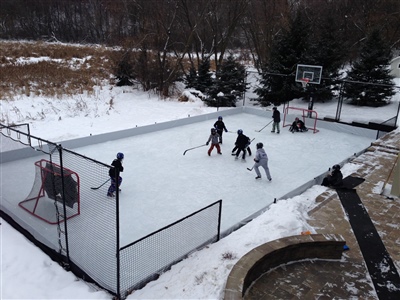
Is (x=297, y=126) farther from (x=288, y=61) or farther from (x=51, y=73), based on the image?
(x=51, y=73)

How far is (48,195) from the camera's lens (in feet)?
22.7

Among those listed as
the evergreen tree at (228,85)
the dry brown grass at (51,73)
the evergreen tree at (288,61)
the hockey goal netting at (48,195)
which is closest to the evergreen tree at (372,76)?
the evergreen tree at (288,61)

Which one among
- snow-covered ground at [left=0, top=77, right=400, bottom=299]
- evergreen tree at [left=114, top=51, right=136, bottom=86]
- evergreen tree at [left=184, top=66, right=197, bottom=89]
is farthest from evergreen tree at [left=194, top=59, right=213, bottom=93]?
evergreen tree at [left=114, top=51, right=136, bottom=86]

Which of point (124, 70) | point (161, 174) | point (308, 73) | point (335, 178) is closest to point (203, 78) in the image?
point (124, 70)

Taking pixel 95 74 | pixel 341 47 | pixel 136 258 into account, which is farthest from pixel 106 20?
pixel 136 258

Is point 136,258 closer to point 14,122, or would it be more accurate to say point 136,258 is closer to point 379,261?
point 379,261

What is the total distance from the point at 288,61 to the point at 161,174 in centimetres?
1510

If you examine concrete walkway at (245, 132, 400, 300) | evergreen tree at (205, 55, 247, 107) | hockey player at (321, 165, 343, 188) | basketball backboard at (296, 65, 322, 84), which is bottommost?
concrete walkway at (245, 132, 400, 300)

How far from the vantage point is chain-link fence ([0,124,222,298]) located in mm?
5180

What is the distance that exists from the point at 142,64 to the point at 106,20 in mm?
34142

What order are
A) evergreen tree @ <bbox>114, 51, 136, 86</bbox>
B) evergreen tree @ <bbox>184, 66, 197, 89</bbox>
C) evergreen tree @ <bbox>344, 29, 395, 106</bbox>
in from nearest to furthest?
1. evergreen tree @ <bbox>344, 29, 395, 106</bbox>
2. evergreen tree @ <bbox>114, 51, 136, 86</bbox>
3. evergreen tree @ <bbox>184, 66, 197, 89</bbox>

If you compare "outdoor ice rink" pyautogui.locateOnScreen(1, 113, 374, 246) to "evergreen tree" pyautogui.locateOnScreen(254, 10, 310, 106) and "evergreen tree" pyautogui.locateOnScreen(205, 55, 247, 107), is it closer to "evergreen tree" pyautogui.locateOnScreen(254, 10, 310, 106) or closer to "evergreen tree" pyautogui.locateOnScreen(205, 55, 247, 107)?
"evergreen tree" pyautogui.locateOnScreen(205, 55, 247, 107)

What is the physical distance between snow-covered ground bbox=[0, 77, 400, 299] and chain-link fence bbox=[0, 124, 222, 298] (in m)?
0.20

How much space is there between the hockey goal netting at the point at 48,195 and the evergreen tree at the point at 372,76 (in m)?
18.7
